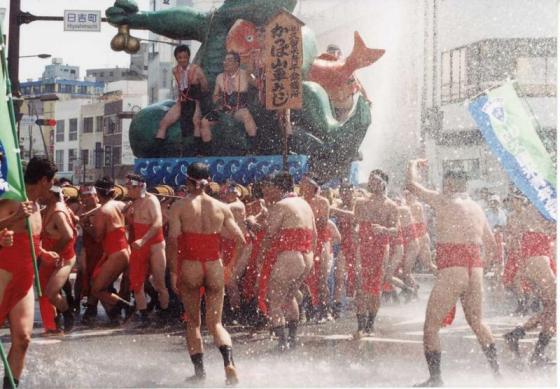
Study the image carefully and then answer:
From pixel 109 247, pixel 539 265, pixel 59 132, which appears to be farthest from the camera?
pixel 59 132

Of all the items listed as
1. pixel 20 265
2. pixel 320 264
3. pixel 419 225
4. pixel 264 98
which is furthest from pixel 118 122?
pixel 20 265

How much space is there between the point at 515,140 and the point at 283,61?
19.3ft

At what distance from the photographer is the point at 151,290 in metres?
11.0

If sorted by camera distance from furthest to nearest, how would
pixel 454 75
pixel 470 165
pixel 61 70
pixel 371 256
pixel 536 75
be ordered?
1. pixel 61 70
2. pixel 470 165
3. pixel 454 75
4. pixel 536 75
5. pixel 371 256

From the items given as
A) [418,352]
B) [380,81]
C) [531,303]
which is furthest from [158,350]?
[380,81]

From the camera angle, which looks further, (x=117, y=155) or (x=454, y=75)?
(x=117, y=155)

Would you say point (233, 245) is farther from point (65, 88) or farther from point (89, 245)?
point (65, 88)

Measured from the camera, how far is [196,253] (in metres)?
6.82

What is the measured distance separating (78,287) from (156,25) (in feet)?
16.7

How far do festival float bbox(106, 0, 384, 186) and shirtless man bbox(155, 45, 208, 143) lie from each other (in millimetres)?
139

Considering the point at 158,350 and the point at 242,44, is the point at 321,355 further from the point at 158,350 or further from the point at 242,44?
the point at 242,44

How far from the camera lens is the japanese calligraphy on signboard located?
40.8ft

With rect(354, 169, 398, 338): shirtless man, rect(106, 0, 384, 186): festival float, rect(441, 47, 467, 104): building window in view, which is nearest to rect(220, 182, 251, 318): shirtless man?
rect(354, 169, 398, 338): shirtless man

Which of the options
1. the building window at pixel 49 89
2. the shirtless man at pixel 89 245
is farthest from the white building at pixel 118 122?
the shirtless man at pixel 89 245
